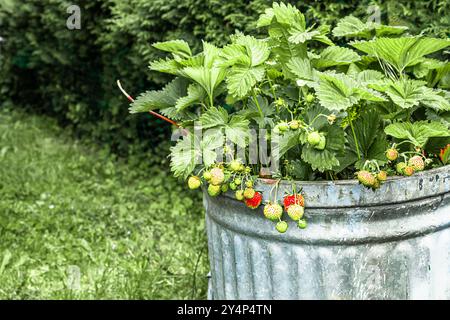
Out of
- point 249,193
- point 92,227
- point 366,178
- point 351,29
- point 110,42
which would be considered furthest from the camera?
point 110,42

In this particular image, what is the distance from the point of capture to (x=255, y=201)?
1.81 m

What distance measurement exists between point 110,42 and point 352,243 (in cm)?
282

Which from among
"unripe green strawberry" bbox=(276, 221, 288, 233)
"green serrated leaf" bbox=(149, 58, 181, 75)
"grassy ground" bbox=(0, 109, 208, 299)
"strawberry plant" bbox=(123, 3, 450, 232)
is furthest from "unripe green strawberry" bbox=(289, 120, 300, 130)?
"grassy ground" bbox=(0, 109, 208, 299)

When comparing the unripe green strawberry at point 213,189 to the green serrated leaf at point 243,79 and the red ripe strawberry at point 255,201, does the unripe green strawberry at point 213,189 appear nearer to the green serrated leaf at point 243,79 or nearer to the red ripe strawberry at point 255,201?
the red ripe strawberry at point 255,201

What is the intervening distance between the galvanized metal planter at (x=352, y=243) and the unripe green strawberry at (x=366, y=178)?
5 centimetres

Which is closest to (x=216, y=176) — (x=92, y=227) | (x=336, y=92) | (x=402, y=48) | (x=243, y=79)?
(x=243, y=79)

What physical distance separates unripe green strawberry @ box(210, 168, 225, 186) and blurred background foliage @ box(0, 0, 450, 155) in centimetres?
133

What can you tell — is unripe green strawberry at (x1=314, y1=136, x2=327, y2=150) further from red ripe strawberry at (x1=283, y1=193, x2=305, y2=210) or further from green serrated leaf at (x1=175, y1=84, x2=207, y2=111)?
green serrated leaf at (x1=175, y1=84, x2=207, y2=111)

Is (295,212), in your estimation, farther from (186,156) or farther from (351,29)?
(351,29)

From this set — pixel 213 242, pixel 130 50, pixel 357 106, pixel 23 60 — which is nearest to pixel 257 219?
pixel 213 242

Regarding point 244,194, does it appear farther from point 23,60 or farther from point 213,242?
point 23,60

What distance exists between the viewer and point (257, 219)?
1879mm

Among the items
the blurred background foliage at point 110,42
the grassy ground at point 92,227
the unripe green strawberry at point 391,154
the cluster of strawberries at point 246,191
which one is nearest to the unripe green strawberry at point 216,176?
the cluster of strawberries at point 246,191

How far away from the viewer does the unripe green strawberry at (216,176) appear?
71.2 inches
